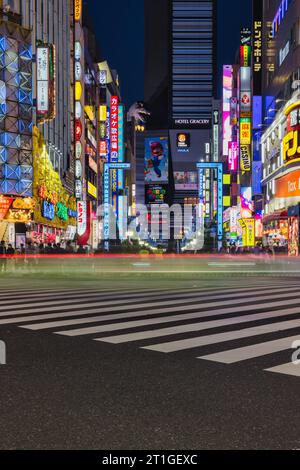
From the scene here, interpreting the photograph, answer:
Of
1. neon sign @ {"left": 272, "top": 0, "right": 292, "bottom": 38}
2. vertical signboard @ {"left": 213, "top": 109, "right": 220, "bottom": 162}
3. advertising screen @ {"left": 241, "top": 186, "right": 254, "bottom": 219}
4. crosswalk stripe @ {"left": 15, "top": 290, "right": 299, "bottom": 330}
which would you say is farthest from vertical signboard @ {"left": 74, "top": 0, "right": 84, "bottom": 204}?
crosswalk stripe @ {"left": 15, "top": 290, "right": 299, "bottom": 330}

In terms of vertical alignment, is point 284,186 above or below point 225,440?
above

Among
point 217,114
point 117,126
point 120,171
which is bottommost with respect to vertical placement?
point 120,171

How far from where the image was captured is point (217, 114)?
377 ft

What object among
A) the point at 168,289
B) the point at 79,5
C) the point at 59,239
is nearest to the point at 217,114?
the point at 79,5

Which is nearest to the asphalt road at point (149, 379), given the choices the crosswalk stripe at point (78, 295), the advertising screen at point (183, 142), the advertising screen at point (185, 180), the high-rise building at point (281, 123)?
the crosswalk stripe at point (78, 295)

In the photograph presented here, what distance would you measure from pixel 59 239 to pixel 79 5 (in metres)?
33.4

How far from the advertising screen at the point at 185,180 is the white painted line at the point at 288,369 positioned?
193m

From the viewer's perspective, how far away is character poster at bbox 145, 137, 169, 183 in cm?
17412

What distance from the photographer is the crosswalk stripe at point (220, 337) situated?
22.7 feet

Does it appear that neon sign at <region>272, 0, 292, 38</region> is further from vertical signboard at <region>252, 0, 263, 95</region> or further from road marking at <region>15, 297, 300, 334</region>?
road marking at <region>15, 297, 300, 334</region>

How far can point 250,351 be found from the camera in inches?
261

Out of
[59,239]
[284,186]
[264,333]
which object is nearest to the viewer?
[264,333]

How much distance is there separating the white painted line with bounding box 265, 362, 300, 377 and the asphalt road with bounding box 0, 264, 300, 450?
0.04ft
